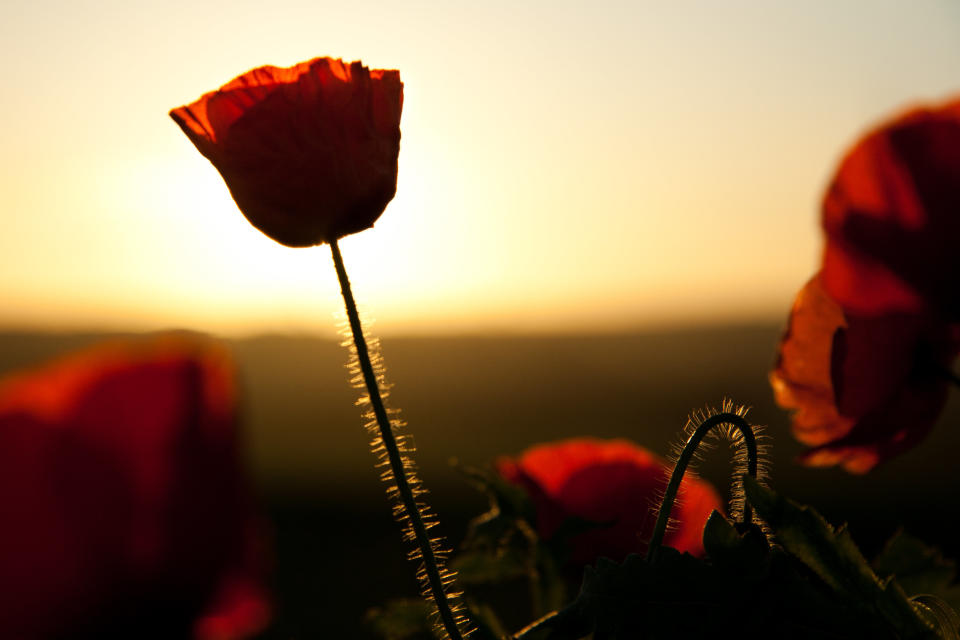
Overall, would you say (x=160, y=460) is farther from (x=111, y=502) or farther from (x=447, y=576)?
(x=447, y=576)

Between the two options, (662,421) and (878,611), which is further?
(662,421)

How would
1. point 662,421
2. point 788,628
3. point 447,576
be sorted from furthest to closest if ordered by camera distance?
point 662,421 → point 447,576 → point 788,628

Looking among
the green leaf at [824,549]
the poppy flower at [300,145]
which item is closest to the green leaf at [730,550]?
the green leaf at [824,549]

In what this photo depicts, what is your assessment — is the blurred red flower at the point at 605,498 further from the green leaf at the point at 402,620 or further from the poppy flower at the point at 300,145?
the poppy flower at the point at 300,145

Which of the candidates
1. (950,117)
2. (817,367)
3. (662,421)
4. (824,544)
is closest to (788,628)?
(824,544)

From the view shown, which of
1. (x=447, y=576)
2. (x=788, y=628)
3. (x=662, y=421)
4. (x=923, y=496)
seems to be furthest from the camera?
(x=662, y=421)

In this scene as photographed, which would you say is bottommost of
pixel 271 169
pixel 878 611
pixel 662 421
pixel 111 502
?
pixel 662 421

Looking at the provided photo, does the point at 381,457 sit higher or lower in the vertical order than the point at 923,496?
higher

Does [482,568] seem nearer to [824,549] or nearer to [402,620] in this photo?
[402,620]
